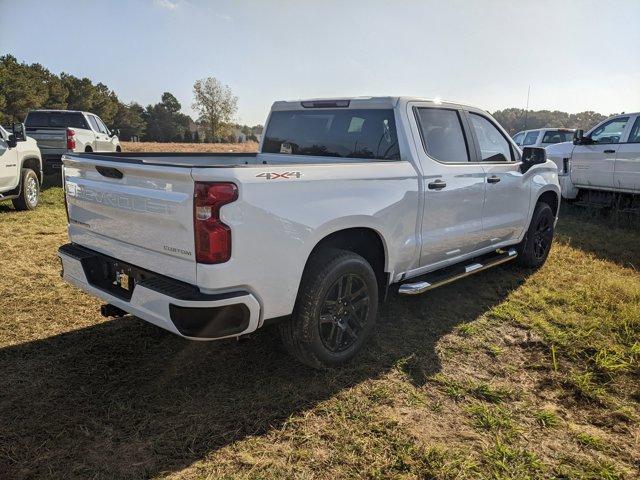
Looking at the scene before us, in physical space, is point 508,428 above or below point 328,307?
below

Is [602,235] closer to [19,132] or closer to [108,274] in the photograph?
[108,274]

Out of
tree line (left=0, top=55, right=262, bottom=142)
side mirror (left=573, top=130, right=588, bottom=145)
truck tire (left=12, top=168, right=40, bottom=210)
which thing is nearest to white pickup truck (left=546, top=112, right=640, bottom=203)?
side mirror (left=573, top=130, right=588, bottom=145)

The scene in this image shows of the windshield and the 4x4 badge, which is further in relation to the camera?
the windshield

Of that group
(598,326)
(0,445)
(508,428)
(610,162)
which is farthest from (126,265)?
(610,162)

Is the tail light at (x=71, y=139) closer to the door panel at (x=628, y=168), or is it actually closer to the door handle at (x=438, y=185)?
the door handle at (x=438, y=185)

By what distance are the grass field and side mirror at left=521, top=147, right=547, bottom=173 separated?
4.69 ft

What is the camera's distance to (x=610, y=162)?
341 inches

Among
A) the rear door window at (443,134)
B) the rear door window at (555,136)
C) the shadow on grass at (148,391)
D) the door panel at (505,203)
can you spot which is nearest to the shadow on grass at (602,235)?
the door panel at (505,203)

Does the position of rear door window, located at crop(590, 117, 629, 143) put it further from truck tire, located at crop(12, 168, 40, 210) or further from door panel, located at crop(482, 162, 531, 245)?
truck tire, located at crop(12, 168, 40, 210)

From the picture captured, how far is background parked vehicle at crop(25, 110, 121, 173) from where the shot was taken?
12031 mm

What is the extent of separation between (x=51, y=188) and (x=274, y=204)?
11.2m

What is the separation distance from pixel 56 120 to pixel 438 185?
12.3 metres

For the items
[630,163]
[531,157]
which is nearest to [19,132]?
[531,157]

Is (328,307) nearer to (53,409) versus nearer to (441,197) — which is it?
(441,197)
